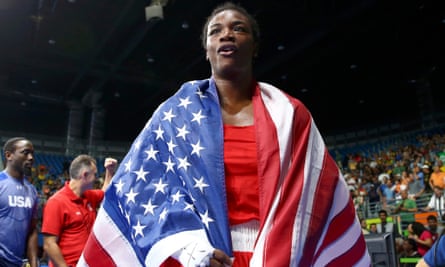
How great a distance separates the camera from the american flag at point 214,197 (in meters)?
1.08

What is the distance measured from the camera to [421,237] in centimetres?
587

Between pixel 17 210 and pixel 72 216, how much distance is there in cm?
54

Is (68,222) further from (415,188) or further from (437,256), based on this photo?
(415,188)

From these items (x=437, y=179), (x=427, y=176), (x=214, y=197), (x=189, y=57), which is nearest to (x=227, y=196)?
(x=214, y=197)

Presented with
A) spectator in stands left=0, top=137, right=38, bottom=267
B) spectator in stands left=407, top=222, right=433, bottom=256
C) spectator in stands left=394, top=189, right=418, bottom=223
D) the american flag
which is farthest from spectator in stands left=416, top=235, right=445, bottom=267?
spectator in stands left=394, top=189, right=418, bottom=223

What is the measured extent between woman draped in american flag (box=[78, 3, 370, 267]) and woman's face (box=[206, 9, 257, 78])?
0.38 feet

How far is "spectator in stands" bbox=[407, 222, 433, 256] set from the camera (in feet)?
18.6

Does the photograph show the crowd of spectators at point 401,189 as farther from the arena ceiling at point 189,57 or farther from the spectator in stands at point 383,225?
the arena ceiling at point 189,57

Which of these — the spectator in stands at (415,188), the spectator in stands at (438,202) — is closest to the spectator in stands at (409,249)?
the spectator in stands at (438,202)

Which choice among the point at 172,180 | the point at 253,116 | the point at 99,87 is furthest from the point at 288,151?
the point at 99,87

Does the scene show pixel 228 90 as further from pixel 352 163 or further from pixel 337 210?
pixel 352 163

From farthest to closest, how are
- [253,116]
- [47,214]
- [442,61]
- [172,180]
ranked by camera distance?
[442,61]
[47,214]
[253,116]
[172,180]

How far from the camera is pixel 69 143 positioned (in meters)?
16.7

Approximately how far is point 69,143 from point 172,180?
652 inches
